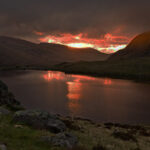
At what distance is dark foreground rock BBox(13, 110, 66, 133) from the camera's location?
1884 cm

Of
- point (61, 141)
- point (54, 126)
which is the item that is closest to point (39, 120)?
point (54, 126)

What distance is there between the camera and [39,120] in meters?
19.4

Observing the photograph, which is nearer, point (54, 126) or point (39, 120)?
point (54, 126)

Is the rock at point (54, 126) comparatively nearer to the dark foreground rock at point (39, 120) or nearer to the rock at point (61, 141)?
the dark foreground rock at point (39, 120)

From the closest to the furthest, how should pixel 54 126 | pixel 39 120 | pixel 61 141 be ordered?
1. pixel 61 141
2. pixel 54 126
3. pixel 39 120

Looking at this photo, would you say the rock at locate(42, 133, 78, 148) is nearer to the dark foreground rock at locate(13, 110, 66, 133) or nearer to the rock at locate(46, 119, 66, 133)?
the rock at locate(46, 119, 66, 133)

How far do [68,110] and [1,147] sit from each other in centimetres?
3656

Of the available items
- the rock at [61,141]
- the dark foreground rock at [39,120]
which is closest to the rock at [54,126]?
the dark foreground rock at [39,120]

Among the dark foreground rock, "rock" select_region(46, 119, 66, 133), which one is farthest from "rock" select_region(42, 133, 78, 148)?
the dark foreground rock

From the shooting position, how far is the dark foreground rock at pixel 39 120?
1884cm

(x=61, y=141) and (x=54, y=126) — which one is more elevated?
(x=61, y=141)

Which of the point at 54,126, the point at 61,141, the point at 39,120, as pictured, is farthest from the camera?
the point at 39,120

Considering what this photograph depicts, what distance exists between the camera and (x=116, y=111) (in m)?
47.6

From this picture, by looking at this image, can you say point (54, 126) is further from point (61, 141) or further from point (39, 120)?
point (61, 141)
